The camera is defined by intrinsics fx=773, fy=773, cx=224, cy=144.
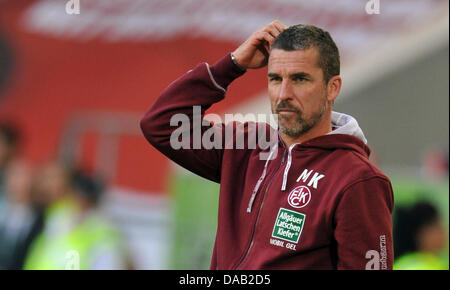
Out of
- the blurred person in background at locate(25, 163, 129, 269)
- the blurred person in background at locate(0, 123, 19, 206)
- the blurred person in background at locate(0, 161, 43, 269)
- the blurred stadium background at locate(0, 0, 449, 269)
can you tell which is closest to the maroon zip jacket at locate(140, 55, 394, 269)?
the blurred person in background at locate(25, 163, 129, 269)

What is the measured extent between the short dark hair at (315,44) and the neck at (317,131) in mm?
125

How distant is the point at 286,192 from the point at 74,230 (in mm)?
2956

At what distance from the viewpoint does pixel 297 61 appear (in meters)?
2.30

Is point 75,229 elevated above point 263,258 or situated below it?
above

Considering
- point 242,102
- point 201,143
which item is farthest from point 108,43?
point 201,143

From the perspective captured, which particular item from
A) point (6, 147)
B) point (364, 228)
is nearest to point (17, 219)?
point (6, 147)

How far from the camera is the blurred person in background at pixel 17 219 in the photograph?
17.3ft

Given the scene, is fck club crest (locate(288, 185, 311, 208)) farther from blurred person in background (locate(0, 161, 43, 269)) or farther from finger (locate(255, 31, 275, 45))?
blurred person in background (locate(0, 161, 43, 269))

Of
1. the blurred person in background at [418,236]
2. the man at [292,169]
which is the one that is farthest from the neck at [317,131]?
the blurred person in background at [418,236]

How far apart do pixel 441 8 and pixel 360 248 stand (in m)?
7.81

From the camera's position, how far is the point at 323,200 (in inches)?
86.4

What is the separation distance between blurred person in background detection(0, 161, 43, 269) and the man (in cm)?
298
